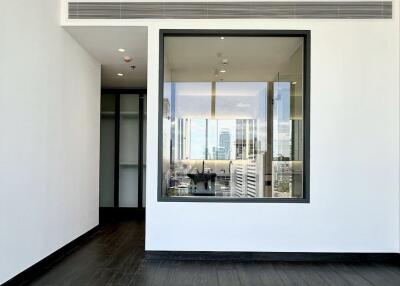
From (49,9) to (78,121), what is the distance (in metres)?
1.60

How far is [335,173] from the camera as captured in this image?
4043mm

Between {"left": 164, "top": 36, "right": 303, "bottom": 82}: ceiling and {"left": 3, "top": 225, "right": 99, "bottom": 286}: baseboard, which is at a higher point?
{"left": 164, "top": 36, "right": 303, "bottom": 82}: ceiling

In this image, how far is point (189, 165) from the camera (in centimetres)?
515

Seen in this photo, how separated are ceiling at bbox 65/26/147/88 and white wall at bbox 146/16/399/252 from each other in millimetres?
448

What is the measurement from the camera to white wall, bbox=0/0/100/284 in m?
3.01

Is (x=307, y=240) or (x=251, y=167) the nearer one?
(x=307, y=240)

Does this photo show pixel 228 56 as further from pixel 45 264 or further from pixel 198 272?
pixel 45 264

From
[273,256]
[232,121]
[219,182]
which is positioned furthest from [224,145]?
[273,256]

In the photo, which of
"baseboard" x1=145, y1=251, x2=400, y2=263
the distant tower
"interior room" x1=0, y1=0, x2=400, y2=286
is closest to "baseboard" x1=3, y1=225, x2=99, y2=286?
"interior room" x1=0, y1=0, x2=400, y2=286

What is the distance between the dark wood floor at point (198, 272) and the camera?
3.37m

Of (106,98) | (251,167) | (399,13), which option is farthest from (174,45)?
(106,98)

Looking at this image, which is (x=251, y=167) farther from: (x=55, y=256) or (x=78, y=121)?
(x=55, y=256)

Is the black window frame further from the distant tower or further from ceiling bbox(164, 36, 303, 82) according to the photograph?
the distant tower

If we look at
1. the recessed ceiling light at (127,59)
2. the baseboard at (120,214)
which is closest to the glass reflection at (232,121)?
the recessed ceiling light at (127,59)
